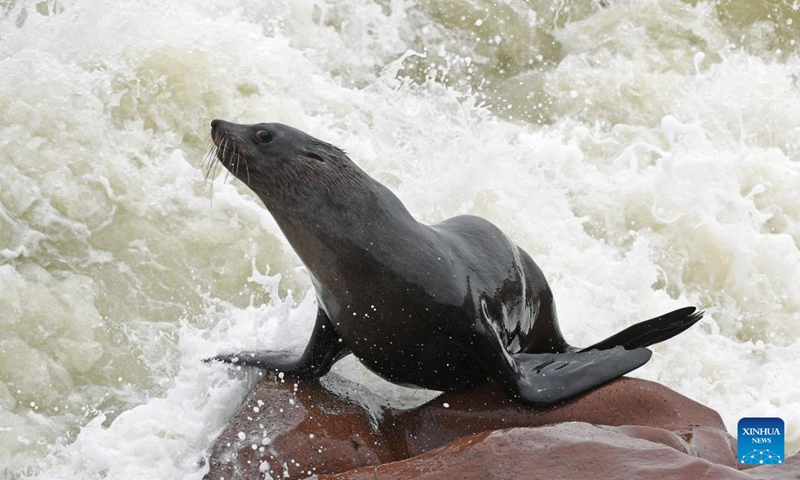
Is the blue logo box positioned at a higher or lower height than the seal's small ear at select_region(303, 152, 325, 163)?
lower

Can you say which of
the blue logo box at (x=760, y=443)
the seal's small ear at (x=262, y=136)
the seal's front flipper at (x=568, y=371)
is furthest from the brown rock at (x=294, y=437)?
the blue logo box at (x=760, y=443)

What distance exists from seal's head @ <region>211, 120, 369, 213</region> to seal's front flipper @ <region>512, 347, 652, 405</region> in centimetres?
112

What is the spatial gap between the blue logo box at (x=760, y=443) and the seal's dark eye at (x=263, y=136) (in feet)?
7.49

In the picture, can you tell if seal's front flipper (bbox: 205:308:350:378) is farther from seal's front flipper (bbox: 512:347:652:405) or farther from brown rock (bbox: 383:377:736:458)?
seal's front flipper (bbox: 512:347:652:405)

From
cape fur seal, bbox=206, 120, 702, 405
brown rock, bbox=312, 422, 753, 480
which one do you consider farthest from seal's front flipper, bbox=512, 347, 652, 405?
brown rock, bbox=312, 422, 753, 480

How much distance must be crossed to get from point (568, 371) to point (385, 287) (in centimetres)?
90

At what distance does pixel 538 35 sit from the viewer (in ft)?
34.8

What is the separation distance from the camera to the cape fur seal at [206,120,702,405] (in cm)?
446

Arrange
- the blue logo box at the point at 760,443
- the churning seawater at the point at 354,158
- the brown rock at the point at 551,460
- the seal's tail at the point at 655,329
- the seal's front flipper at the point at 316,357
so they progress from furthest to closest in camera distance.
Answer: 1. the churning seawater at the point at 354,158
2. the seal's tail at the point at 655,329
3. the seal's front flipper at the point at 316,357
4. the blue logo box at the point at 760,443
5. the brown rock at the point at 551,460

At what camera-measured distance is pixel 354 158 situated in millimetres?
7633

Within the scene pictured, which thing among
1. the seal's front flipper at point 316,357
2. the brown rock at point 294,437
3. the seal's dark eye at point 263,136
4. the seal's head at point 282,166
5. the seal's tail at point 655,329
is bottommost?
the brown rock at point 294,437

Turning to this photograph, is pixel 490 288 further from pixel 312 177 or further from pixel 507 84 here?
pixel 507 84

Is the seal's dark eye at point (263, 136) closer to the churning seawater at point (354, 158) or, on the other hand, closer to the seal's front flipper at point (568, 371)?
the churning seawater at point (354, 158)

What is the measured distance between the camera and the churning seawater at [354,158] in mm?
5645
